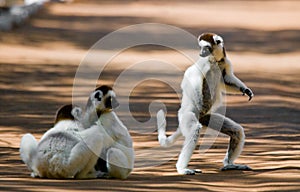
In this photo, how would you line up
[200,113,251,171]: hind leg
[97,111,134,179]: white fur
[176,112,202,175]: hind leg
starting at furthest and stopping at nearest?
[200,113,251,171]: hind leg → [176,112,202,175]: hind leg → [97,111,134,179]: white fur

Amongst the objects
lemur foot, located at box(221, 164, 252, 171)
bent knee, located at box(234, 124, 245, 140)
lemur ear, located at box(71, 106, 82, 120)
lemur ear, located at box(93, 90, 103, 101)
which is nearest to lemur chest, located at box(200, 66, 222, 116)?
bent knee, located at box(234, 124, 245, 140)

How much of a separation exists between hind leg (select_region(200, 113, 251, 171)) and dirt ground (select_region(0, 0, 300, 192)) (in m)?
0.20

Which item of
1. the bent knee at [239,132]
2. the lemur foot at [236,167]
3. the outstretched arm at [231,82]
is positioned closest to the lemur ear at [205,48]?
the outstretched arm at [231,82]

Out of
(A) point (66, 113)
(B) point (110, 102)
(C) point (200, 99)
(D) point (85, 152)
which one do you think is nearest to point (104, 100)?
(B) point (110, 102)

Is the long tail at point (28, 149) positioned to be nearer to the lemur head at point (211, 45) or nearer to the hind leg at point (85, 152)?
the hind leg at point (85, 152)

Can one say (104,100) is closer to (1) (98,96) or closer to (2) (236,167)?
(1) (98,96)

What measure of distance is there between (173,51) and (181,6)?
17609 mm

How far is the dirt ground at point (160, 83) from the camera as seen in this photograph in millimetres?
11289

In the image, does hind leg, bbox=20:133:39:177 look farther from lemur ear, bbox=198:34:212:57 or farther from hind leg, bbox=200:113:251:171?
lemur ear, bbox=198:34:212:57

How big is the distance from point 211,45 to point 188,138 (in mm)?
1054

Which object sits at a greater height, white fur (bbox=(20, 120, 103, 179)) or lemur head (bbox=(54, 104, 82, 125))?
lemur head (bbox=(54, 104, 82, 125))

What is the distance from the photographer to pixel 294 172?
38.1 ft

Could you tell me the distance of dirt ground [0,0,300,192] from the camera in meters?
11.3

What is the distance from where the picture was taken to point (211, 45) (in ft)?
38.1
